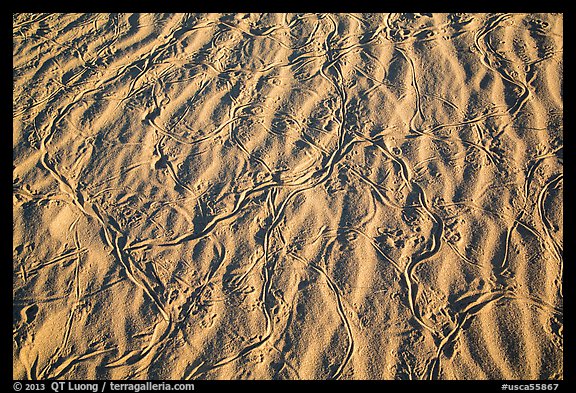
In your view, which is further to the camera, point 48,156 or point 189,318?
point 48,156

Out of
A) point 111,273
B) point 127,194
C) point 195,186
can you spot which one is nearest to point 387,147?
point 195,186

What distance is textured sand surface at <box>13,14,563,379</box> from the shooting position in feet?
10.7

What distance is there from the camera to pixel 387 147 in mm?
3961

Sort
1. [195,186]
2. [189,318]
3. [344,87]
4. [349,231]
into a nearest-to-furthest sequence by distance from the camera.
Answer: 1. [189,318]
2. [349,231]
3. [195,186]
4. [344,87]

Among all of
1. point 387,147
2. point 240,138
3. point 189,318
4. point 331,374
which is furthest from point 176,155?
point 331,374

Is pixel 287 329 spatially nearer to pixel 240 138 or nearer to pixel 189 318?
pixel 189 318

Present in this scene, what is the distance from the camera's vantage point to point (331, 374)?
10.4ft

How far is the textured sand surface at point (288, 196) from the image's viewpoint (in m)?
3.26

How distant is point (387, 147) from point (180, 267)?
233cm

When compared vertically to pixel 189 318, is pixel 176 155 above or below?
above

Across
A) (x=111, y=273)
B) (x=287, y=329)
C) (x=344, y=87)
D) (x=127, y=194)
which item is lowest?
(x=287, y=329)

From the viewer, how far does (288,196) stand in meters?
3.79
